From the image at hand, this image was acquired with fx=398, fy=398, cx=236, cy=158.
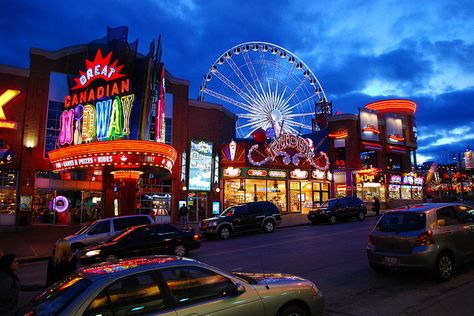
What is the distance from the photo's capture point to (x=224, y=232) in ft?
66.6

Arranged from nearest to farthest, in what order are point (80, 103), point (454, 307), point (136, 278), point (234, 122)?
point (136, 278), point (454, 307), point (80, 103), point (234, 122)

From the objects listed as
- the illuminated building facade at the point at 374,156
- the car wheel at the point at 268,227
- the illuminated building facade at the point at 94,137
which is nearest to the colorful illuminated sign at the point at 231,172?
the illuminated building facade at the point at 94,137

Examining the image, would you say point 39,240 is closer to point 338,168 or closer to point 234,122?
point 234,122

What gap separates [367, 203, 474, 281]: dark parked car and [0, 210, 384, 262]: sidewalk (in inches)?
524

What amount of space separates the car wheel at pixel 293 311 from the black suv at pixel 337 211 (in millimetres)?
20849

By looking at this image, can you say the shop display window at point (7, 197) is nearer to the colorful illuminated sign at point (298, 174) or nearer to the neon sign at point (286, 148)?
the neon sign at point (286, 148)

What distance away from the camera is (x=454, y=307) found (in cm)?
665

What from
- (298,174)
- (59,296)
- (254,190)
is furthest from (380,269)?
(298,174)

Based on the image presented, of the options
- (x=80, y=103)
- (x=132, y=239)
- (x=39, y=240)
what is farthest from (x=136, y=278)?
(x=80, y=103)

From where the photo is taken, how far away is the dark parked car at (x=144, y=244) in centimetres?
1280

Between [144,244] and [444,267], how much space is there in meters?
9.13

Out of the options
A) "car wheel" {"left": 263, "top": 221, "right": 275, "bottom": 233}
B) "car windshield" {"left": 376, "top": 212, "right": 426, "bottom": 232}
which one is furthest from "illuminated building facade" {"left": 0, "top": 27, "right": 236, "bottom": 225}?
"car windshield" {"left": 376, "top": 212, "right": 426, "bottom": 232}

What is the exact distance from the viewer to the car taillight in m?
8.24

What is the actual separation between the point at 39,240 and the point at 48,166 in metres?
7.44
